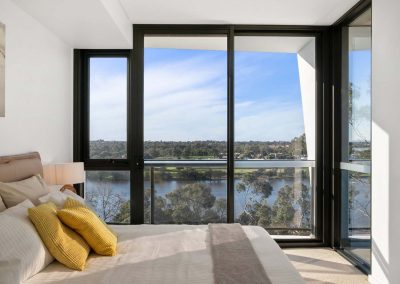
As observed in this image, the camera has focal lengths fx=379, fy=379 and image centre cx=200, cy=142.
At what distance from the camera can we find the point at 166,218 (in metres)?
4.57

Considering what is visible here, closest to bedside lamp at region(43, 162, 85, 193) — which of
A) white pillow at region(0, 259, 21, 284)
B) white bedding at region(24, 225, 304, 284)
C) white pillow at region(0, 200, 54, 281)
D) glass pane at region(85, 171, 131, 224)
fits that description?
glass pane at region(85, 171, 131, 224)

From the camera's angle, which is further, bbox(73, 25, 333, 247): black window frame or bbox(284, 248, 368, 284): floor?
bbox(73, 25, 333, 247): black window frame

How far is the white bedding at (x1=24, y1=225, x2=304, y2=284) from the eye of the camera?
196 cm

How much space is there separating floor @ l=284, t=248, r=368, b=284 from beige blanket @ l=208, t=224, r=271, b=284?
1.20 metres

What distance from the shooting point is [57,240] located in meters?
2.10

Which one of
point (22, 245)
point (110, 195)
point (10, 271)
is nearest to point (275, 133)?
point (110, 195)

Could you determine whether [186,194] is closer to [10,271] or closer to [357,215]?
[357,215]

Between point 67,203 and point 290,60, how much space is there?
3.20 metres

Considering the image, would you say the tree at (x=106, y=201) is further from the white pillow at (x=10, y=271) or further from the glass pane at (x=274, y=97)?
the white pillow at (x=10, y=271)

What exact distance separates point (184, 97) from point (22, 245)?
294 cm

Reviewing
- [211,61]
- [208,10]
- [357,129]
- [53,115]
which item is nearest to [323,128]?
[357,129]

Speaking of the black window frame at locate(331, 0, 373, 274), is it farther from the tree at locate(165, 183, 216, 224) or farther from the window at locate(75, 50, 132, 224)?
the window at locate(75, 50, 132, 224)

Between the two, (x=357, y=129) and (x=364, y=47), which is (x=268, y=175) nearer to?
(x=357, y=129)

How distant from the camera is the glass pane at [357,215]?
12.2ft
